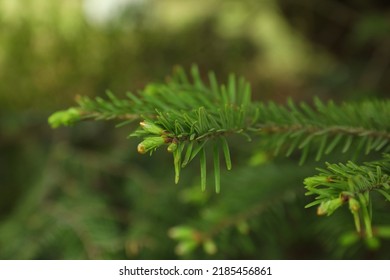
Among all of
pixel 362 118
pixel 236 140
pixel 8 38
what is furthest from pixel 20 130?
pixel 362 118

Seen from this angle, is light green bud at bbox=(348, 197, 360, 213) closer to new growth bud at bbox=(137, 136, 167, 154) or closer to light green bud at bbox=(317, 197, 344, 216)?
light green bud at bbox=(317, 197, 344, 216)

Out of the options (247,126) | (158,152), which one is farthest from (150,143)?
(158,152)

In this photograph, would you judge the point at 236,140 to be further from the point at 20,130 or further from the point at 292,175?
the point at 20,130

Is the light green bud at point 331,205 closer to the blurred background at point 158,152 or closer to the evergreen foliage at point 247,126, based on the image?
the evergreen foliage at point 247,126

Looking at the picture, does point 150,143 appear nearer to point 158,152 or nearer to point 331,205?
point 331,205

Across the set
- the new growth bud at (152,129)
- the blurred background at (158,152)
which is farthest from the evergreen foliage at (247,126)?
the blurred background at (158,152)
